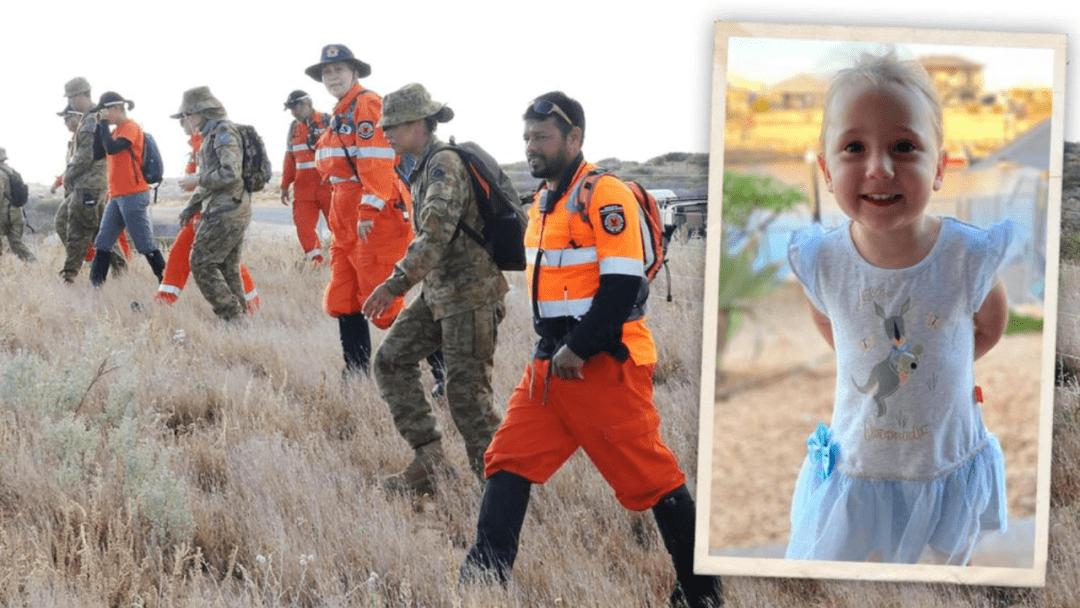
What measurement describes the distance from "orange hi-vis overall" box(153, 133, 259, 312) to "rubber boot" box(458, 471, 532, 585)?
6434mm

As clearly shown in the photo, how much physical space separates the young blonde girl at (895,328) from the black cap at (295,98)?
8.39m

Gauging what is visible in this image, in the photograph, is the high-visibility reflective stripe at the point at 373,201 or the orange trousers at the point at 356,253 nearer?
the high-visibility reflective stripe at the point at 373,201

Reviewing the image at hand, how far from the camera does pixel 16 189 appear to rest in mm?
17359

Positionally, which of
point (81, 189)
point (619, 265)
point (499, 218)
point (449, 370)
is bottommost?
point (449, 370)

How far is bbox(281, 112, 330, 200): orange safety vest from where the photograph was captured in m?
11.3

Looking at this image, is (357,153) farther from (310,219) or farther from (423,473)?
(310,219)

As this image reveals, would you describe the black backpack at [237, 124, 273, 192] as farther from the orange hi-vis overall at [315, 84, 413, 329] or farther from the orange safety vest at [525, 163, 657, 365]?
the orange safety vest at [525, 163, 657, 365]

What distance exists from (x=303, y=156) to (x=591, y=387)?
7.79 metres

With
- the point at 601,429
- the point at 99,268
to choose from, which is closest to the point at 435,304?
the point at 601,429

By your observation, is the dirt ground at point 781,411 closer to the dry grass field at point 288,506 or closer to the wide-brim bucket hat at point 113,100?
the dry grass field at point 288,506

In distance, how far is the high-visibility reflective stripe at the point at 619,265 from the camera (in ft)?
13.6

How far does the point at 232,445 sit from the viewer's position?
636 centimetres

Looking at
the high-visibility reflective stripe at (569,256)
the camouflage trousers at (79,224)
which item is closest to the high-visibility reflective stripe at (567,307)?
the high-visibility reflective stripe at (569,256)

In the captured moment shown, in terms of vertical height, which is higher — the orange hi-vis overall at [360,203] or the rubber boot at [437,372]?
the orange hi-vis overall at [360,203]
